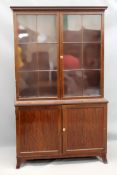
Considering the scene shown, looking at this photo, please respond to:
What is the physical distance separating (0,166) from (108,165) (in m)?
1.22

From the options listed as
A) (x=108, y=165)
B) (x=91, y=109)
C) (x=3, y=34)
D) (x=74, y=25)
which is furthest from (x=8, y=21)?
(x=108, y=165)

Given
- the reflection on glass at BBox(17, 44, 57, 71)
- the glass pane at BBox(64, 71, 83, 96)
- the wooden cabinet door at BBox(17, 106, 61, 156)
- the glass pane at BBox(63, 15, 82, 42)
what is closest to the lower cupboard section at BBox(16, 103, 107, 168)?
the wooden cabinet door at BBox(17, 106, 61, 156)

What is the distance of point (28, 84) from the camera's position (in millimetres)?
3334

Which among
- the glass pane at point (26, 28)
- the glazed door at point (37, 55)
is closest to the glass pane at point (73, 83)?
the glazed door at point (37, 55)

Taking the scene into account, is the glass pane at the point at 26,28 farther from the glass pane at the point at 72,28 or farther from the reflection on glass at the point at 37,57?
the glass pane at the point at 72,28

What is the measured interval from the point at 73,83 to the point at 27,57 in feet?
1.94

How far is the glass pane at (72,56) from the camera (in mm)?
3340

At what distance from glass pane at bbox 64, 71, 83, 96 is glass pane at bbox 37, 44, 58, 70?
184 mm

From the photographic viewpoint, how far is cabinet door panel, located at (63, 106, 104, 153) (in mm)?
3338

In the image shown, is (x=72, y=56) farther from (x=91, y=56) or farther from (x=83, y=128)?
(x=83, y=128)

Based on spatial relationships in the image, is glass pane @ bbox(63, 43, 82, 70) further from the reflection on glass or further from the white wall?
the white wall

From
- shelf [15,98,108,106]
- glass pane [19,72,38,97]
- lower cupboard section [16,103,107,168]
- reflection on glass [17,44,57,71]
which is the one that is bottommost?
lower cupboard section [16,103,107,168]

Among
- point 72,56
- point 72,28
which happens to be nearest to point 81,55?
point 72,56

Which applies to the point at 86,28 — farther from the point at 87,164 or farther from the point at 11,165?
the point at 11,165
